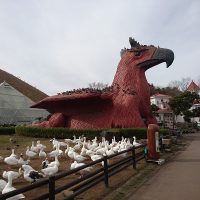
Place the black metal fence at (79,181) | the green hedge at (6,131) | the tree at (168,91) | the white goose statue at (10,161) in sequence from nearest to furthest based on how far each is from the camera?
the black metal fence at (79,181) < the white goose statue at (10,161) < the green hedge at (6,131) < the tree at (168,91)

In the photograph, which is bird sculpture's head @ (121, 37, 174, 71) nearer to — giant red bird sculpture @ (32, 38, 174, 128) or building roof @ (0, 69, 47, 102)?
giant red bird sculpture @ (32, 38, 174, 128)

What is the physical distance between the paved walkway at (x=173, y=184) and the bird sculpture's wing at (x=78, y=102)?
1403cm

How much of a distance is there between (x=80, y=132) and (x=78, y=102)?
294 centimetres

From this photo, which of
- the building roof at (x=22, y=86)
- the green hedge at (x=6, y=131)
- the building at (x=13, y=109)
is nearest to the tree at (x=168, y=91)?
the building roof at (x=22, y=86)

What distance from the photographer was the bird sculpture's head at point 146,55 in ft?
92.7

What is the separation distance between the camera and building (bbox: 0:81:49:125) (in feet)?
176

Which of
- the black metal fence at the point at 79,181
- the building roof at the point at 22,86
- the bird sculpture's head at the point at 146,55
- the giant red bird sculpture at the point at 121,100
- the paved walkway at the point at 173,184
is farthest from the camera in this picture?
the building roof at the point at 22,86

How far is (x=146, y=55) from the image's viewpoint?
28734 millimetres

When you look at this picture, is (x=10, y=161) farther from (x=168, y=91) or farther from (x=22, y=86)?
(x=168, y=91)

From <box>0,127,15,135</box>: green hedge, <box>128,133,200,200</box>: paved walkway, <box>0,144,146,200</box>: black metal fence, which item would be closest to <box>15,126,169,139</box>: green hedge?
<box>0,127,15,135</box>: green hedge

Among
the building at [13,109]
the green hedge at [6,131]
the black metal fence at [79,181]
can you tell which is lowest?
the black metal fence at [79,181]

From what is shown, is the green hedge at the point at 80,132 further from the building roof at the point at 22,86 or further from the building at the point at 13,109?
the building roof at the point at 22,86

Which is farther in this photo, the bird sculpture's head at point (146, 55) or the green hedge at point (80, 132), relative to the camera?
the bird sculpture's head at point (146, 55)

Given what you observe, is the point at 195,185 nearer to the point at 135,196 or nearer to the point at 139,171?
the point at 135,196
